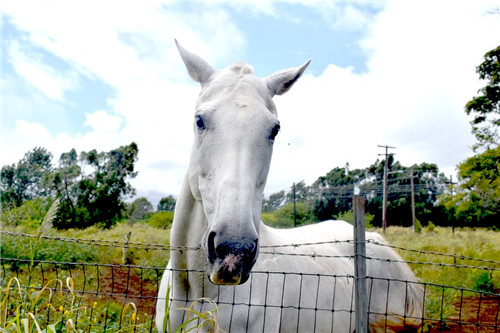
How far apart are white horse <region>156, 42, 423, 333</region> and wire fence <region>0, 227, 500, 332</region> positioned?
3 centimetres

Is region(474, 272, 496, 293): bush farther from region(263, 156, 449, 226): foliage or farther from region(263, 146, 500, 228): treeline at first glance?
region(263, 156, 449, 226): foliage

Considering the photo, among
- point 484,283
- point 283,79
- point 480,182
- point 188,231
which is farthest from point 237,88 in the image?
point 480,182

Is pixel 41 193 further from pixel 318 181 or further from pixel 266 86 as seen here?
pixel 318 181

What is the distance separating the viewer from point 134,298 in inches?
286

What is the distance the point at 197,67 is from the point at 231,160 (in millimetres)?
1018

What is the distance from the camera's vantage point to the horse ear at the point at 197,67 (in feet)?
8.28

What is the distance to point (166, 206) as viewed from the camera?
59094 mm

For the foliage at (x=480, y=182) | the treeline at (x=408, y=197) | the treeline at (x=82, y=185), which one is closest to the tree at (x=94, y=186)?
the treeline at (x=82, y=185)

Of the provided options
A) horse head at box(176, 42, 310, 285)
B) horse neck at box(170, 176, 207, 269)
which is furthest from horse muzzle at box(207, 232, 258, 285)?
horse neck at box(170, 176, 207, 269)

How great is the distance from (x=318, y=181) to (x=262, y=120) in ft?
167

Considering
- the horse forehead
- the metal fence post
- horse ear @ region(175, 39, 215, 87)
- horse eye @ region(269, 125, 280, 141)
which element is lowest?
the metal fence post

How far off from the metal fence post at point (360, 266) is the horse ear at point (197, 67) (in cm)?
132

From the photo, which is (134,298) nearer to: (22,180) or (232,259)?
(232,259)

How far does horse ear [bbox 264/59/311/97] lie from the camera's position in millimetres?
2622
